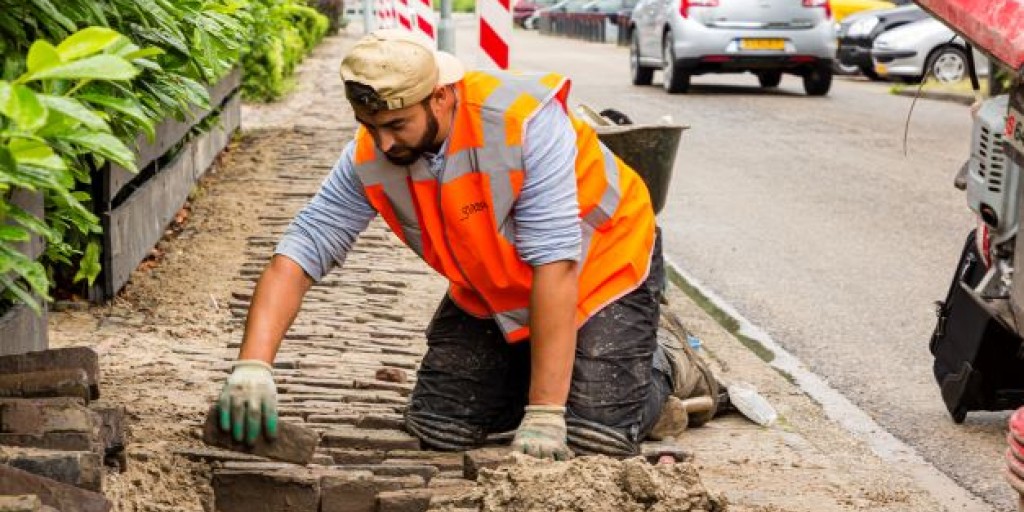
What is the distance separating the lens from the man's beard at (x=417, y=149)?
485 centimetres

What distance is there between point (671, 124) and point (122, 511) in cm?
414

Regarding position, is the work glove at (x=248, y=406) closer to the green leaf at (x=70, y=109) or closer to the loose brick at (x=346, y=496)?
the loose brick at (x=346, y=496)

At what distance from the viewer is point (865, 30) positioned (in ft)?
87.2

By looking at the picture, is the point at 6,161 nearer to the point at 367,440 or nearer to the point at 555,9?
the point at 367,440

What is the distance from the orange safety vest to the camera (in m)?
4.95

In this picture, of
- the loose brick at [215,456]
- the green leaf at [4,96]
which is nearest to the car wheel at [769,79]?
the loose brick at [215,456]

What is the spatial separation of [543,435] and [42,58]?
7.97 ft

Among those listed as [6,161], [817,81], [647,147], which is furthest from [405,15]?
[6,161]

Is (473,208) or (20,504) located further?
(473,208)

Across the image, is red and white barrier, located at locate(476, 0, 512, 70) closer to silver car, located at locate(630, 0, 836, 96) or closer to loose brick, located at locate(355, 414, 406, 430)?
loose brick, located at locate(355, 414, 406, 430)

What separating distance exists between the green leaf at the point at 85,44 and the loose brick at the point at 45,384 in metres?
1.81

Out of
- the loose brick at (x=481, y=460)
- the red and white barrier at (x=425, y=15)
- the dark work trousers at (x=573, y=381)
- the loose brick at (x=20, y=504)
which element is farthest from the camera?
the red and white barrier at (x=425, y=15)

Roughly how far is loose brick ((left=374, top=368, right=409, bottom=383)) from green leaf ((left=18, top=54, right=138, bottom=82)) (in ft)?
12.2

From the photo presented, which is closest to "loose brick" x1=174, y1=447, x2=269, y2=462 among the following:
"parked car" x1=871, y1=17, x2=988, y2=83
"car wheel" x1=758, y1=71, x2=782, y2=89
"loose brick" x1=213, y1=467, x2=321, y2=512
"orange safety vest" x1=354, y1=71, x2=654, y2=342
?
"loose brick" x1=213, y1=467, x2=321, y2=512
